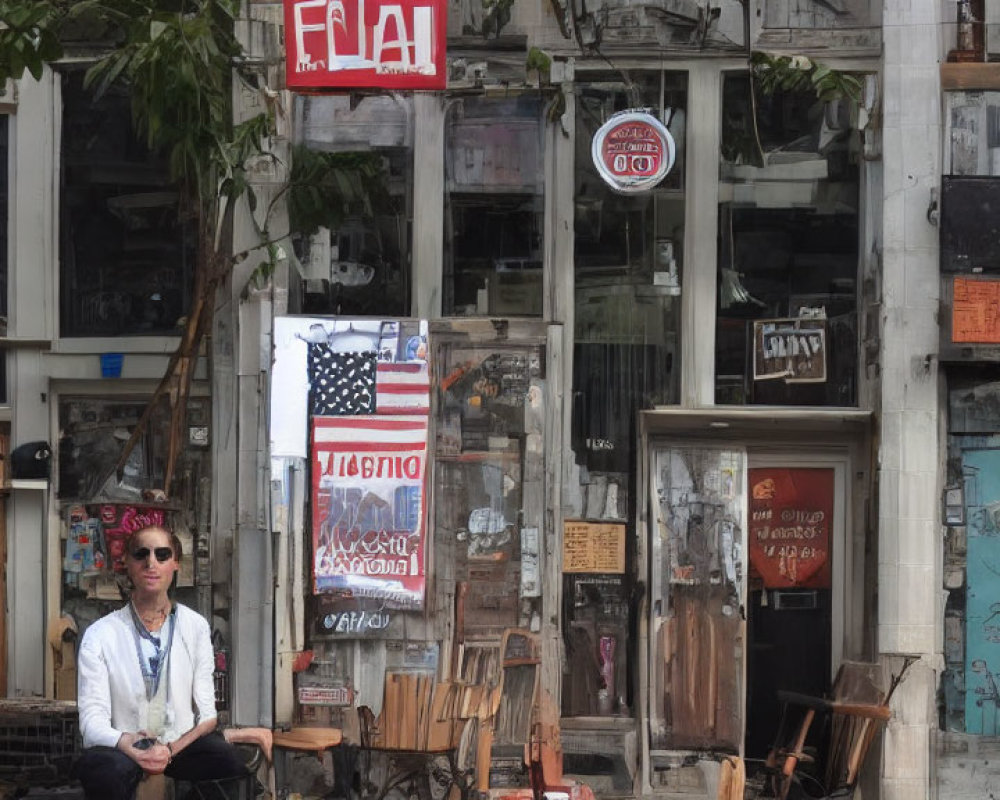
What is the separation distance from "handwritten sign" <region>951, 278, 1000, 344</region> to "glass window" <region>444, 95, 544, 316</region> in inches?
106

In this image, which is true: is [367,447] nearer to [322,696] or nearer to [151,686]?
[322,696]

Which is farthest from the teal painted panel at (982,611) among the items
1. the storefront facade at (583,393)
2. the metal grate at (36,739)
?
the metal grate at (36,739)

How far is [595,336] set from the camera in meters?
10.5

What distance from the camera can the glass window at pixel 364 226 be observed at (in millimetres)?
10508

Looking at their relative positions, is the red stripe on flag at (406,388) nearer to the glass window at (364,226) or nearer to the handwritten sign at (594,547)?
the glass window at (364,226)

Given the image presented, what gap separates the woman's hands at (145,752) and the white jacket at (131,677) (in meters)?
0.17

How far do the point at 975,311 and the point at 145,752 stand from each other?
575 cm

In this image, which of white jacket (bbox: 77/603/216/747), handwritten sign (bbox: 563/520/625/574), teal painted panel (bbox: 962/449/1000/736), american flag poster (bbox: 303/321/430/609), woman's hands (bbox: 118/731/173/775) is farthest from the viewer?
handwritten sign (bbox: 563/520/625/574)

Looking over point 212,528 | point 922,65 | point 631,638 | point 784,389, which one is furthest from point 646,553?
point 922,65

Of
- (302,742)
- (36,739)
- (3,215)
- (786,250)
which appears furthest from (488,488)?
(3,215)

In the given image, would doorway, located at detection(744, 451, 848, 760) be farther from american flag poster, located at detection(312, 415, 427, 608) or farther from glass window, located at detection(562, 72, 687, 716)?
american flag poster, located at detection(312, 415, 427, 608)

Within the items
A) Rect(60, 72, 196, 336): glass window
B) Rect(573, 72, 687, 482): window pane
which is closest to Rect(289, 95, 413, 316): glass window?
Rect(60, 72, 196, 336): glass window

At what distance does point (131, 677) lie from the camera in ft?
26.4

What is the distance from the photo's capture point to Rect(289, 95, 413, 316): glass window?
10508mm
